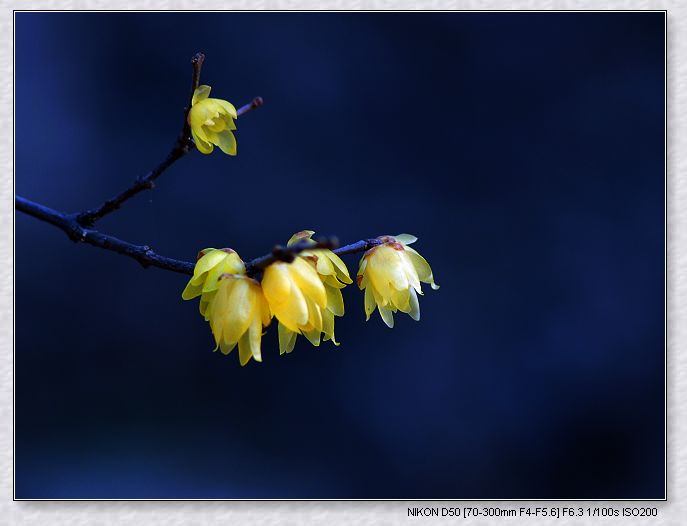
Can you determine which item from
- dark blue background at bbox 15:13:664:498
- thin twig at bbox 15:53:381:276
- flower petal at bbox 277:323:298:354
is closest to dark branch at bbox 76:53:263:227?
thin twig at bbox 15:53:381:276

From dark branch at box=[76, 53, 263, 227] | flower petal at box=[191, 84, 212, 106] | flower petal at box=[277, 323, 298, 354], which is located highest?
flower petal at box=[191, 84, 212, 106]

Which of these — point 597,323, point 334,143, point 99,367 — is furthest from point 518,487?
point 99,367

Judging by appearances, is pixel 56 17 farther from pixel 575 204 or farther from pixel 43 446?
pixel 575 204

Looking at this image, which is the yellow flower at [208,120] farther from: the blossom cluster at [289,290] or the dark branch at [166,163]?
the blossom cluster at [289,290]

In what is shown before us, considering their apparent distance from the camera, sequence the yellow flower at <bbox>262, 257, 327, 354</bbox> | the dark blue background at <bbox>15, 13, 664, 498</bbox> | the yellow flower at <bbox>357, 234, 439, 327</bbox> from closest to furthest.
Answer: the yellow flower at <bbox>262, 257, 327, 354</bbox>, the yellow flower at <bbox>357, 234, 439, 327</bbox>, the dark blue background at <bbox>15, 13, 664, 498</bbox>

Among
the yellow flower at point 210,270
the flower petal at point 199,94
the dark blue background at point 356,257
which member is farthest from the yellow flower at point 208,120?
the dark blue background at point 356,257

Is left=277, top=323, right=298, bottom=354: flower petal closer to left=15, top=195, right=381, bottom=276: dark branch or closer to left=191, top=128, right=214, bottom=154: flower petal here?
left=15, top=195, right=381, bottom=276: dark branch
